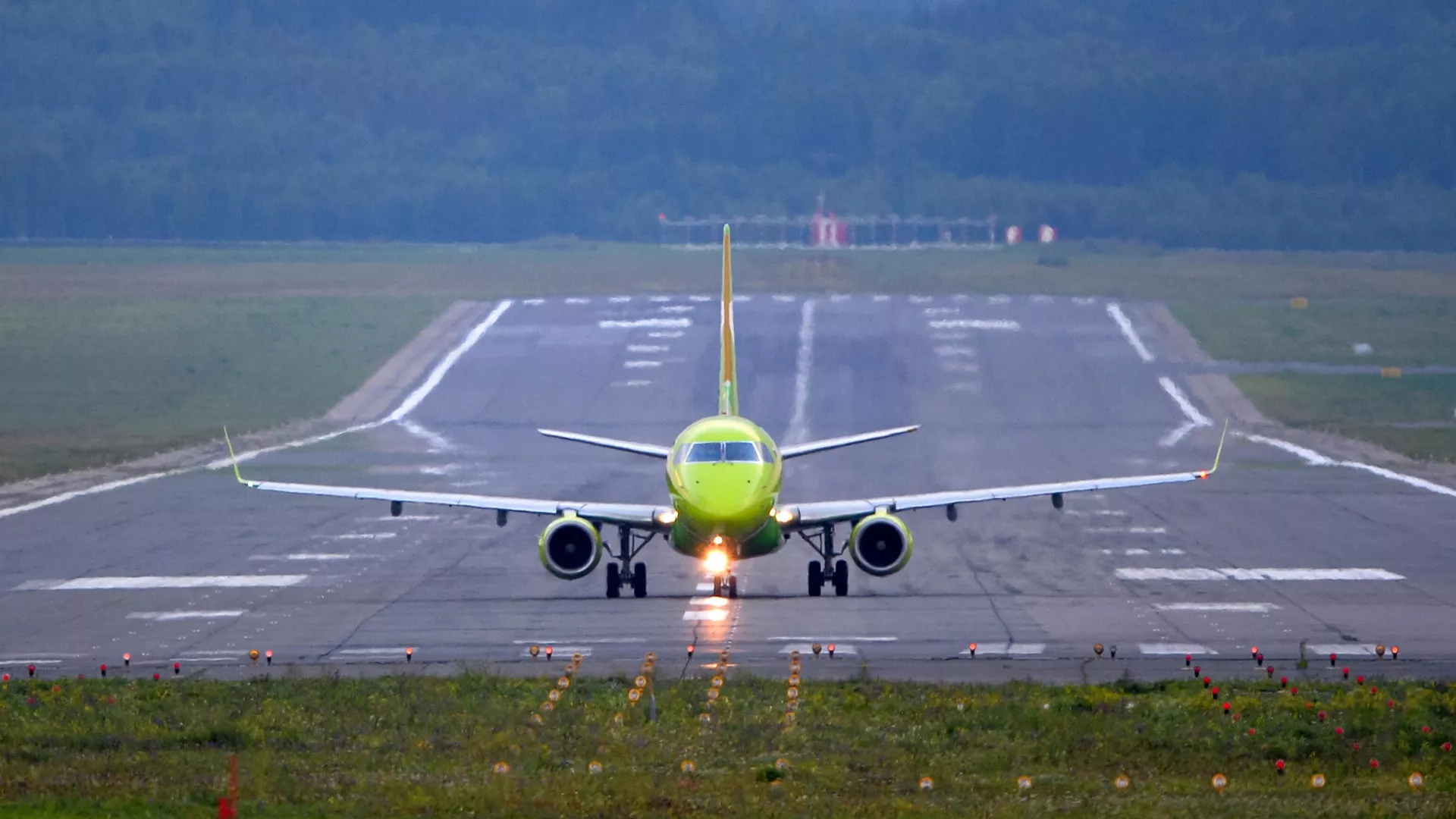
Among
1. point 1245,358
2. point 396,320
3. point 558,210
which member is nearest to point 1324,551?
point 1245,358

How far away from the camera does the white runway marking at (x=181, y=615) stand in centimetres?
2952

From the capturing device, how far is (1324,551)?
120ft

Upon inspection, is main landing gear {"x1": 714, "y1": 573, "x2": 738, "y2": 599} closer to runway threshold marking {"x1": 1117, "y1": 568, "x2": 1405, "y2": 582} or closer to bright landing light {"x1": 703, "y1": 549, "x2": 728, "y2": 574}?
bright landing light {"x1": 703, "y1": 549, "x2": 728, "y2": 574}

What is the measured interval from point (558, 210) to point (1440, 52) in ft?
240

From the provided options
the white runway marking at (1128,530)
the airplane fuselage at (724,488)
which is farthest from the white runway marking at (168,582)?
the white runway marking at (1128,530)

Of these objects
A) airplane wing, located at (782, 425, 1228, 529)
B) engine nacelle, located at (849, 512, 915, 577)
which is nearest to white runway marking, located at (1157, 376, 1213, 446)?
airplane wing, located at (782, 425, 1228, 529)

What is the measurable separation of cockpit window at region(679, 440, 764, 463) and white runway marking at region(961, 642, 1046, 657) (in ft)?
18.0

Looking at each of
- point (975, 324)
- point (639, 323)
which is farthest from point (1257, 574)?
point (639, 323)

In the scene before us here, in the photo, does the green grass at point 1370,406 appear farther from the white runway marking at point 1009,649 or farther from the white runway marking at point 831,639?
the white runway marking at point 831,639

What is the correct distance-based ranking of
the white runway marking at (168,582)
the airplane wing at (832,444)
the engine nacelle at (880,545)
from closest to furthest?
the engine nacelle at (880,545)
the white runway marking at (168,582)
the airplane wing at (832,444)

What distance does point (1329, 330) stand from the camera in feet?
291

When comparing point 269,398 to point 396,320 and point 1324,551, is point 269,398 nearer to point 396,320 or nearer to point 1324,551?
point 396,320

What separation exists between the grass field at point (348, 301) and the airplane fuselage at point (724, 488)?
27511 millimetres

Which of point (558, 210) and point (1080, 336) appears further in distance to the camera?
point (558, 210)
